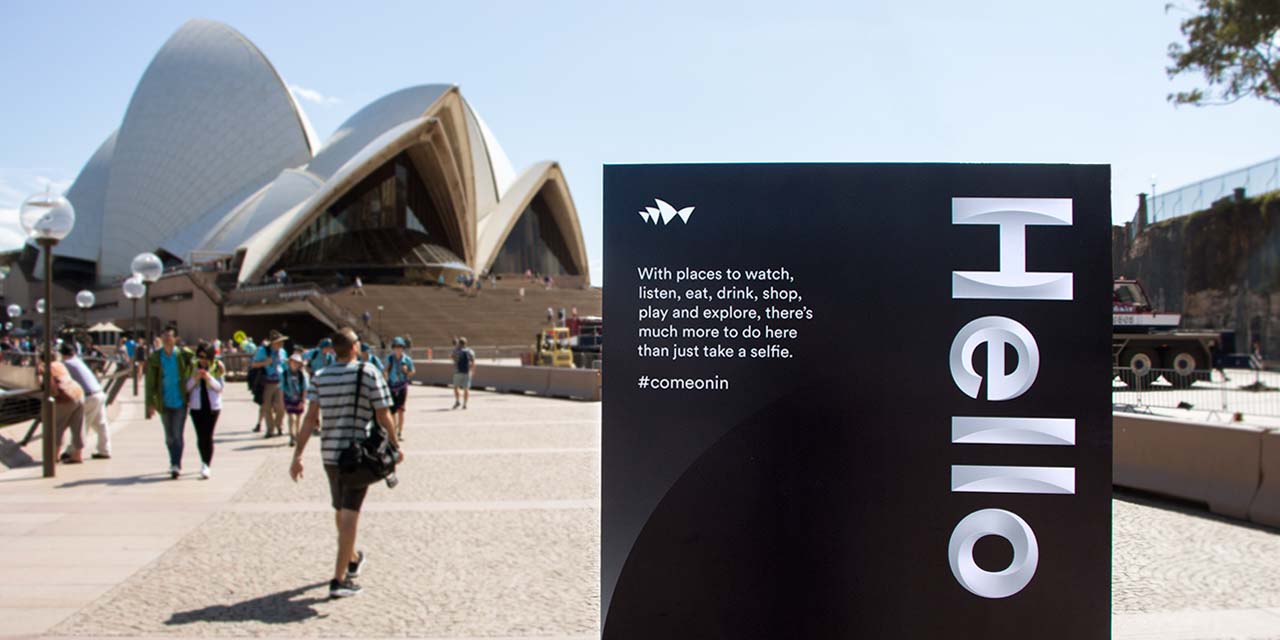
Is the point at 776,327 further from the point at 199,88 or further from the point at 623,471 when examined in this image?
the point at 199,88

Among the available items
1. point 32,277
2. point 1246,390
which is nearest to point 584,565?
point 1246,390

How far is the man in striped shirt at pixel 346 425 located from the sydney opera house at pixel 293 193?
161 ft

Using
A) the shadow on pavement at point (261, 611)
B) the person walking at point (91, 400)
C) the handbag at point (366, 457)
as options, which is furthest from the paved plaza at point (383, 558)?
the person walking at point (91, 400)

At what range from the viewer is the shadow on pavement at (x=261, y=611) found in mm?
4727

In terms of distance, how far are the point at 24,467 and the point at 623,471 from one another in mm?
10287

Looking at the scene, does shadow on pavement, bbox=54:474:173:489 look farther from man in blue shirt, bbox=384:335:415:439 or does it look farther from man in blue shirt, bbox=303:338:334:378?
man in blue shirt, bbox=384:335:415:439

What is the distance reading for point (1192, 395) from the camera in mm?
16938

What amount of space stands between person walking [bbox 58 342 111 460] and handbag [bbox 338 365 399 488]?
747 centimetres

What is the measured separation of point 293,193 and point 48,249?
177ft

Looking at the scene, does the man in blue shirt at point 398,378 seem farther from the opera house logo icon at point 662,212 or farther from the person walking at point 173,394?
the opera house logo icon at point 662,212

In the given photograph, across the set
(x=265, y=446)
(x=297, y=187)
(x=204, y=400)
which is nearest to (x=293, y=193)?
(x=297, y=187)

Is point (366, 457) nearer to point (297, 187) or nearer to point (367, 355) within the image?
point (367, 355)

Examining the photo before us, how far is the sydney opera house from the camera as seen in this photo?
187ft

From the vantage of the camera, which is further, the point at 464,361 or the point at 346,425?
the point at 464,361
